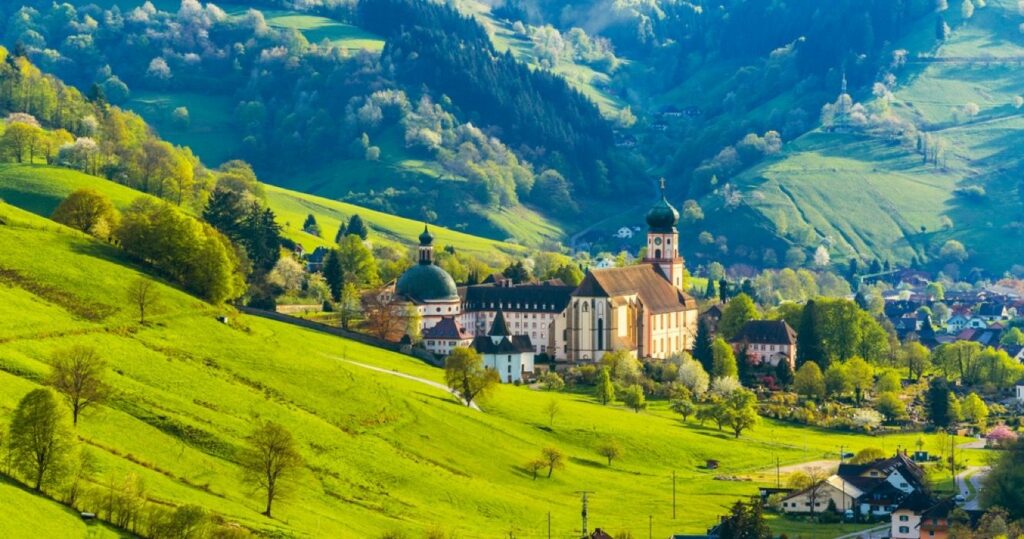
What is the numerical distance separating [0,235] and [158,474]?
4186 centimetres

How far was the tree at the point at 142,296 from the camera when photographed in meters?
119

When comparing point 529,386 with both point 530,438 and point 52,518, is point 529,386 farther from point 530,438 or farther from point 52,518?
point 52,518

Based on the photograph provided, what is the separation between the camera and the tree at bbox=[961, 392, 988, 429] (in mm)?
153750

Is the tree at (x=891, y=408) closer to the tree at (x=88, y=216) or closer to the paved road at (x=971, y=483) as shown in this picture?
the paved road at (x=971, y=483)

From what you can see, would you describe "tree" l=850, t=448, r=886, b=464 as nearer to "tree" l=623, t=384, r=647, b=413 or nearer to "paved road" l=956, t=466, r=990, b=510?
"paved road" l=956, t=466, r=990, b=510

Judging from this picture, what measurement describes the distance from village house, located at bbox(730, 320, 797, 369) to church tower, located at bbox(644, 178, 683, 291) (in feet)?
52.7

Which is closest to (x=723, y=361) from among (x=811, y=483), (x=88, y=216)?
(x=811, y=483)

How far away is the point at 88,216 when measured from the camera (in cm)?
14075

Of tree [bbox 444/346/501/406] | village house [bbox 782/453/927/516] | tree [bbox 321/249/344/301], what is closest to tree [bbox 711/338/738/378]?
tree [bbox 321/249/344/301]

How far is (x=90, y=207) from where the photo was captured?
141 metres

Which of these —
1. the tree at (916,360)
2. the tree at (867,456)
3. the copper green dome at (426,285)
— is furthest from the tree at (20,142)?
the tree at (867,456)

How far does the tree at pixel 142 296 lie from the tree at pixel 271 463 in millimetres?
26418

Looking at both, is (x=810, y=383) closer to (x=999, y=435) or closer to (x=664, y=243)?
(x=999, y=435)

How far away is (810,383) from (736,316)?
2361cm
